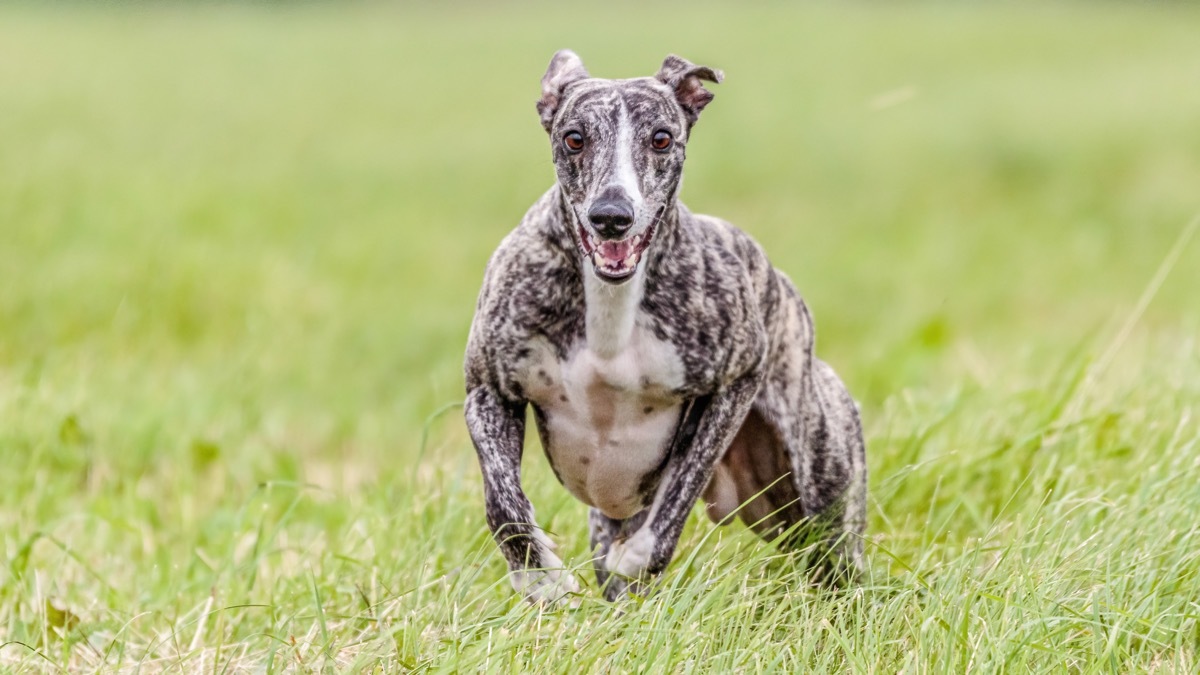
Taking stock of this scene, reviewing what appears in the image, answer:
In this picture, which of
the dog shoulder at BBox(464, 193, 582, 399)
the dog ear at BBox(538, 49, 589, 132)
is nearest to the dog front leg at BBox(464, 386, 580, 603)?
the dog shoulder at BBox(464, 193, 582, 399)

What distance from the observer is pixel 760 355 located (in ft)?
13.3

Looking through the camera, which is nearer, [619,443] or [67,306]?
[619,443]

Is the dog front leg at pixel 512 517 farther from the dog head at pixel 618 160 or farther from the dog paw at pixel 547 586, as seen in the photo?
the dog head at pixel 618 160

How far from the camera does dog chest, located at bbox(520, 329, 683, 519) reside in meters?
3.86

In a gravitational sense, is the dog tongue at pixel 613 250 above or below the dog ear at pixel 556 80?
below

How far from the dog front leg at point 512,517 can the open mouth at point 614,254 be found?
54 centimetres

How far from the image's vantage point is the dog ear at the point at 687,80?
153 inches

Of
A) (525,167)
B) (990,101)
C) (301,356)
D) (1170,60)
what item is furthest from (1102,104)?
(301,356)

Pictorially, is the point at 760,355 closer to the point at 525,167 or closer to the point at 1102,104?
the point at 525,167

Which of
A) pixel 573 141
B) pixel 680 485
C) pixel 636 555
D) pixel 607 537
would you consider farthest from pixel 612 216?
pixel 607 537

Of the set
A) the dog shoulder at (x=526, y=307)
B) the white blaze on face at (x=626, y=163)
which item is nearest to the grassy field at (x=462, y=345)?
the dog shoulder at (x=526, y=307)

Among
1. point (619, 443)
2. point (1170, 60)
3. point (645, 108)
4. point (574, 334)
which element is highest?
point (645, 108)

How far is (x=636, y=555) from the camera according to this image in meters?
3.83

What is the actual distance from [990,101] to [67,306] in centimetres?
1405
